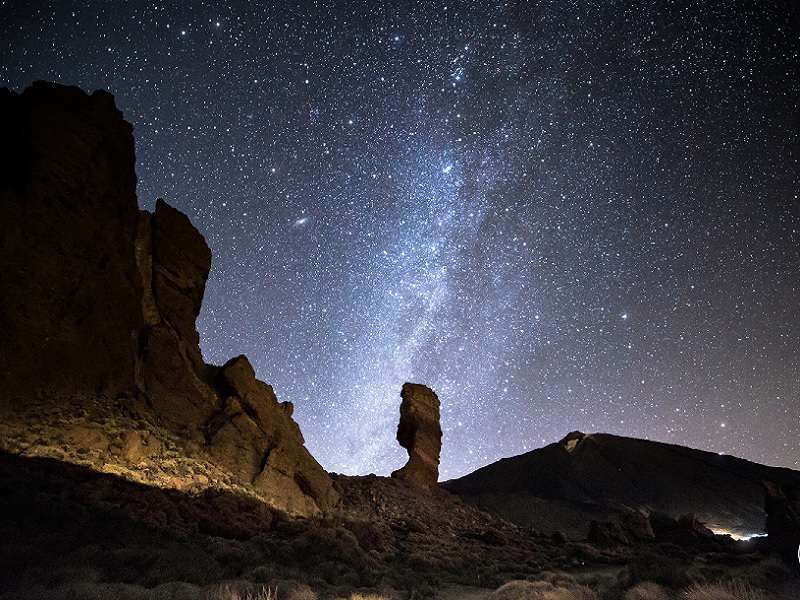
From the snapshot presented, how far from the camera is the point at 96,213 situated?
19.5 m

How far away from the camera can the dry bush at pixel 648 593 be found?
7.45 m

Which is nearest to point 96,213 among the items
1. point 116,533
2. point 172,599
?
point 116,533

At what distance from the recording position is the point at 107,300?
61.8 ft

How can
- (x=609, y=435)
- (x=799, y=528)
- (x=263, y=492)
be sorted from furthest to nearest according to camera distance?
1. (x=609, y=435)
2. (x=263, y=492)
3. (x=799, y=528)

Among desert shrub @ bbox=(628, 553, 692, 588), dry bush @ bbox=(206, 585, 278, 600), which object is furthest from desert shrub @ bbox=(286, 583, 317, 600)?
desert shrub @ bbox=(628, 553, 692, 588)

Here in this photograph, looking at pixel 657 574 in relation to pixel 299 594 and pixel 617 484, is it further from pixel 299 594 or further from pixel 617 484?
pixel 617 484

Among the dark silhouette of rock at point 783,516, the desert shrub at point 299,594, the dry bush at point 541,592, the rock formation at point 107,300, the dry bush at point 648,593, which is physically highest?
the rock formation at point 107,300

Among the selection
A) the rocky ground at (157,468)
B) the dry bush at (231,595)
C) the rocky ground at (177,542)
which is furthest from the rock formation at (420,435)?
the dry bush at (231,595)

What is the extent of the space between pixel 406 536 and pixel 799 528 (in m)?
18.4

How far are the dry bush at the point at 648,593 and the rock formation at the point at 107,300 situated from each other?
17661 mm

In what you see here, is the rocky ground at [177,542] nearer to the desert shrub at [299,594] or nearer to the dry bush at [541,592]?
the desert shrub at [299,594]

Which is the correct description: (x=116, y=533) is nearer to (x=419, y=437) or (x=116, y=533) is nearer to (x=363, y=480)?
(x=363, y=480)

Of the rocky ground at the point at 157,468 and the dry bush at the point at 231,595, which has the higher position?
the rocky ground at the point at 157,468

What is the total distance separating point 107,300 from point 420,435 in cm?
2926
